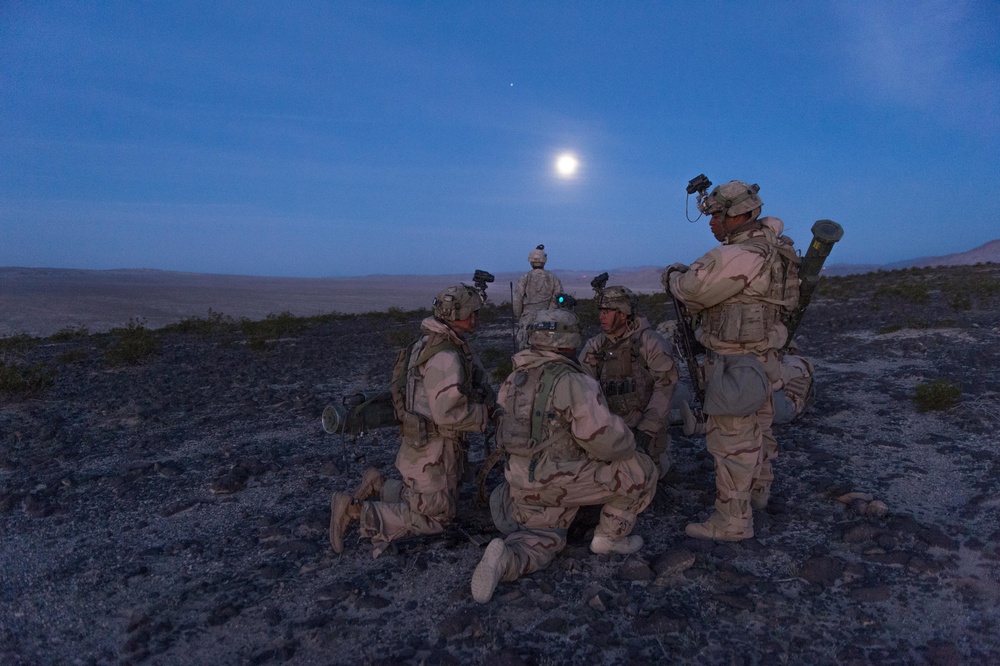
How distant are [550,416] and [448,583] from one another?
123 centimetres

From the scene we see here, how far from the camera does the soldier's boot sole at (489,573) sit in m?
3.21

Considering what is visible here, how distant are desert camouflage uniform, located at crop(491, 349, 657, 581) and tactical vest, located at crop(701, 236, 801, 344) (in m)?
1.05

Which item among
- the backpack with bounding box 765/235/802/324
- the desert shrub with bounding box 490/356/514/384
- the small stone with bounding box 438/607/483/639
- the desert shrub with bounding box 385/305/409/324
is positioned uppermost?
the backpack with bounding box 765/235/802/324

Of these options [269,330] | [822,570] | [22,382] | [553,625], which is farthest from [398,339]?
[822,570]

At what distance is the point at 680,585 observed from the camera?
11.2ft

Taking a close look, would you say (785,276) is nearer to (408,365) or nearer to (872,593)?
(872,593)

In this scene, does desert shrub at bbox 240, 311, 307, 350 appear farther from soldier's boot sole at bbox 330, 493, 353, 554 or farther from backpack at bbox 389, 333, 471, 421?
soldier's boot sole at bbox 330, 493, 353, 554

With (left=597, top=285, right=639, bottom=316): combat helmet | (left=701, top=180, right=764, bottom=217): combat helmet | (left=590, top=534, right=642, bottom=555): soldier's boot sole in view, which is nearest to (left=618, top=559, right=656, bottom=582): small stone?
(left=590, top=534, right=642, bottom=555): soldier's boot sole

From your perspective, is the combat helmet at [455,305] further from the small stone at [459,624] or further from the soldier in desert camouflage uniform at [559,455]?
the small stone at [459,624]

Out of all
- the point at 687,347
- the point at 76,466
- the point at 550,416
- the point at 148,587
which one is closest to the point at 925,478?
the point at 687,347

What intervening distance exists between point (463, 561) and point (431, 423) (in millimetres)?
944

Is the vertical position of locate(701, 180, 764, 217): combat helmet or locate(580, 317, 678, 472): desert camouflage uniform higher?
locate(701, 180, 764, 217): combat helmet

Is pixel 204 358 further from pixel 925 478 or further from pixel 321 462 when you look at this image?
pixel 925 478

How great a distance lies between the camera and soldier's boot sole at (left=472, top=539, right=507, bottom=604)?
3205 millimetres
